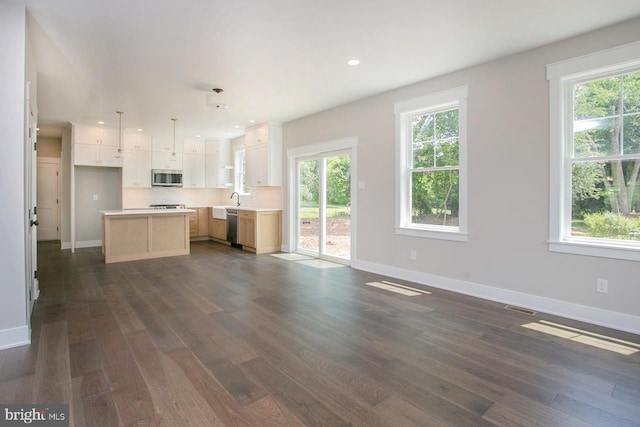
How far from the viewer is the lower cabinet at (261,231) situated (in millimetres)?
6957

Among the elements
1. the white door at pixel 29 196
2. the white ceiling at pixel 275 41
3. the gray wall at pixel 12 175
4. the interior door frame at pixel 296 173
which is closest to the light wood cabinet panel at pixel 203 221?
the interior door frame at pixel 296 173

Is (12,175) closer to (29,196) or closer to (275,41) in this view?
(29,196)

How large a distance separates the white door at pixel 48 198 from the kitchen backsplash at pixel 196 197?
2.18 meters

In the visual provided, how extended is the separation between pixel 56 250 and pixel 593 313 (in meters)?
8.99

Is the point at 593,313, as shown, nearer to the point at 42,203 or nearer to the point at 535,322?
the point at 535,322

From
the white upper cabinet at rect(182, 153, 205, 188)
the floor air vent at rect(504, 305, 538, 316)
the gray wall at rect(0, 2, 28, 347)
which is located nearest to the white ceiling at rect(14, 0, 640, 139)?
the gray wall at rect(0, 2, 28, 347)

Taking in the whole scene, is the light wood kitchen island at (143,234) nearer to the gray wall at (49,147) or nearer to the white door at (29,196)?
the white door at (29,196)

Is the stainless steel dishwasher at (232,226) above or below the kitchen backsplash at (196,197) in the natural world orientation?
below

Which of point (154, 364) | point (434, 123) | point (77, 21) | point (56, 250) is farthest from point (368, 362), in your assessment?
point (56, 250)

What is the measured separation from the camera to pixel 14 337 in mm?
2656

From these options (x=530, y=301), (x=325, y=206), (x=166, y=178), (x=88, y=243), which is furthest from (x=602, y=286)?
(x=88, y=243)

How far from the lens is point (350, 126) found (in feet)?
18.1

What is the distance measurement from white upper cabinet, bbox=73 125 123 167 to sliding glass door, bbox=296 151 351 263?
3.94 m

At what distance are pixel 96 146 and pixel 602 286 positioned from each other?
880 cm
